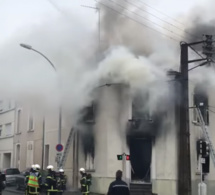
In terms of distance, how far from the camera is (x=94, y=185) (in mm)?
Result: 21328

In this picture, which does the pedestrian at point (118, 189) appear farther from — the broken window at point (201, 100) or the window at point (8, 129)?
the window at point (8, 129)

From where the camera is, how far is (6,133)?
36.2 meters

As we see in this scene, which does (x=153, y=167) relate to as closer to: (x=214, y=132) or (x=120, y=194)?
(x=214, y=132)

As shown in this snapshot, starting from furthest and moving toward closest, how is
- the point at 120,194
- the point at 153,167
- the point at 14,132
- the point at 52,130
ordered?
the point at 14,132 → the point at 52,130 → the point at 153,167 → the point at 120,194

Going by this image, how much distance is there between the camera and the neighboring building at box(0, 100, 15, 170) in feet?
114

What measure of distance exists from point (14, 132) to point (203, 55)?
61.3 feet

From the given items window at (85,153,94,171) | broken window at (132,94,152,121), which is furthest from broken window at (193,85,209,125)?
window at (85,153,94,171)

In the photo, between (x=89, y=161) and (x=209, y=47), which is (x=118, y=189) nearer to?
(x=209, y=47)

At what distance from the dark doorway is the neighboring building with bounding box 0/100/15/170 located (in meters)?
16.1

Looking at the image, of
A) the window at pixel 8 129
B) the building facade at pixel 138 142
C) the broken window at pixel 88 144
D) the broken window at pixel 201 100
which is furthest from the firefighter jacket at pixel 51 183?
the window at pixel 8 129

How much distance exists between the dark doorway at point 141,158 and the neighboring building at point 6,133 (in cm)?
1611

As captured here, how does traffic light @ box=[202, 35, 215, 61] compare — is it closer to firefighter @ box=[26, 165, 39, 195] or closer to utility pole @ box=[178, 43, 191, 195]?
utility pole @ box=[178, 43, 191, 195]

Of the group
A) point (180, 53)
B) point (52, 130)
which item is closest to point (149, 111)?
point (180, 53)

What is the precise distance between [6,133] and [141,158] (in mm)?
18684
